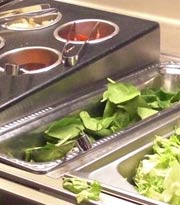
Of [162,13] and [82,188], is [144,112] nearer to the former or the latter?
[82,188]

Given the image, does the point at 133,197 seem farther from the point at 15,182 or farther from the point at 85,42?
the point at 85,42

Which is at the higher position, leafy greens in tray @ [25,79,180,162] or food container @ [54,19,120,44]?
food container @ [54,19,120,44]

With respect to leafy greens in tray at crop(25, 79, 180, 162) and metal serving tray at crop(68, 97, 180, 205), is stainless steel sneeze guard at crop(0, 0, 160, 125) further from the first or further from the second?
metal serving tray at crop(68, 97, 180, 205)

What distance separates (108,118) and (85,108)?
7cm

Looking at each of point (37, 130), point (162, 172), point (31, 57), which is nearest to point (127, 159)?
point (162, 172)

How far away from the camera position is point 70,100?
1.48 m

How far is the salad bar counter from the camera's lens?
119 centimetres

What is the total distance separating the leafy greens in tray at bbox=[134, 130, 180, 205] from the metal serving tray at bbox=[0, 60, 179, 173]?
81mm

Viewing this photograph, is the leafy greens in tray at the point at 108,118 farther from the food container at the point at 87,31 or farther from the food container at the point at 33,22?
the food container at the point at 33,22

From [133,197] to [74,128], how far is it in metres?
0.29

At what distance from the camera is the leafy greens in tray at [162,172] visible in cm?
115

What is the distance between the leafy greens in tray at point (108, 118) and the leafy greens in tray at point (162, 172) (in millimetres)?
121

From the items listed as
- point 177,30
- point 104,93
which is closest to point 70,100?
point 104,93

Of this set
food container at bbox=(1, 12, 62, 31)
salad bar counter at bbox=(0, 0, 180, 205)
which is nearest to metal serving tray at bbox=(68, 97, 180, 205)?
salad bar counter at bbox=(0, 0, 180, 205)
